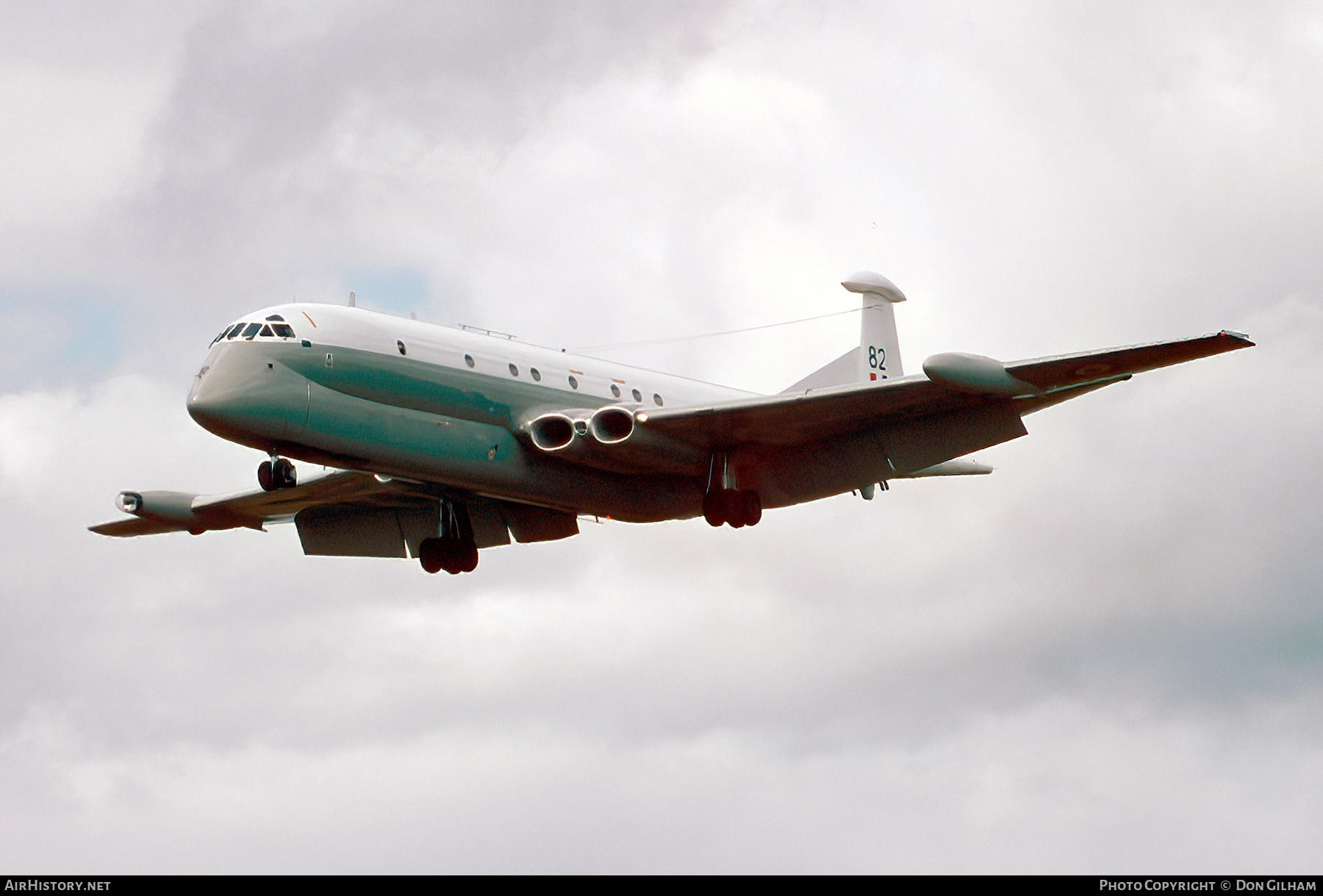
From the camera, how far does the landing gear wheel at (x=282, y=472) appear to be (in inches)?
1064

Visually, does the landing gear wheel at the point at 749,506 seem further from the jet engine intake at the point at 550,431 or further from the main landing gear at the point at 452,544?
the main landing gear at the point at 452,544

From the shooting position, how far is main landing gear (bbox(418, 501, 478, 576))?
32875 mm

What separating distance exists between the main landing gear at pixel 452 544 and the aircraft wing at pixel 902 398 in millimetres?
4986

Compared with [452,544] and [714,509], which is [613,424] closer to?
[714,509]

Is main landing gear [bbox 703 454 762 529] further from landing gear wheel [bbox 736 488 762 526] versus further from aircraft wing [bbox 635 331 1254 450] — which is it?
aircraft wing [bbox 635 331 1254 450]

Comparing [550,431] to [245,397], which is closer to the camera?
[245,397]

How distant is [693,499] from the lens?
32.1 meters

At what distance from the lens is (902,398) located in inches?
1158

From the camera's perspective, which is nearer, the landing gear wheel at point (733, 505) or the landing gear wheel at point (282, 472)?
the landing gear wheel at point (282, 472)

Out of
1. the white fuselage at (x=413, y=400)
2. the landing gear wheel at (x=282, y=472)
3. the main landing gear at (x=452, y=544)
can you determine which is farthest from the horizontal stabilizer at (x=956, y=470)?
the landing gear wheel at (x=282, y=472)

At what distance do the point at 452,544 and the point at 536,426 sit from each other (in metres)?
4.63

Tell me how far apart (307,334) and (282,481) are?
2371mm

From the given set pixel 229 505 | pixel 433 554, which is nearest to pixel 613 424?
pixel 433 554
